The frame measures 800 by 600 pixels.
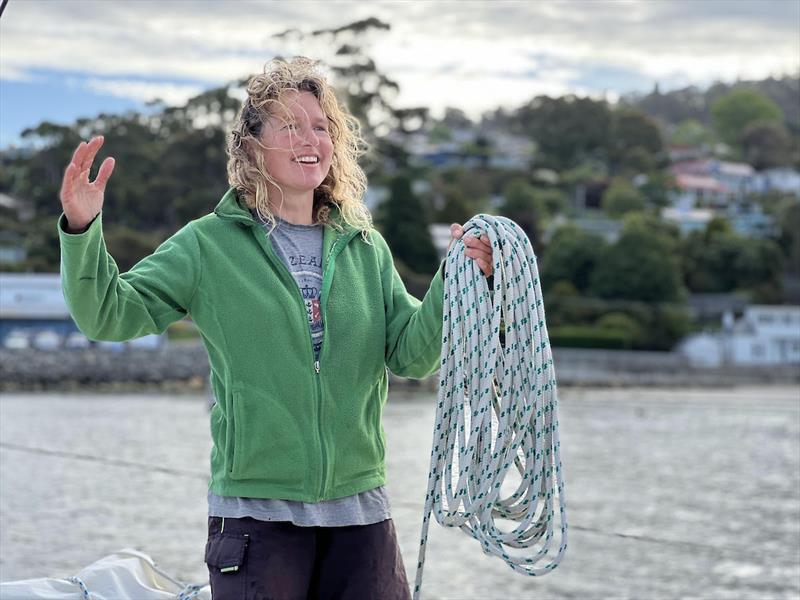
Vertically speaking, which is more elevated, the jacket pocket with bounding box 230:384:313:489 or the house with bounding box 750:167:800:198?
the house with bounding box 750:167:800:198

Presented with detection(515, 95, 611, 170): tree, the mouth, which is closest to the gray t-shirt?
the mouth

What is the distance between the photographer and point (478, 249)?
76.5 inches

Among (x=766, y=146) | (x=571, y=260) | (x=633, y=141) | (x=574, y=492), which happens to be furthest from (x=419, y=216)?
(x=766, y=146)

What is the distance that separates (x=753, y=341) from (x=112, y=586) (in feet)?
170

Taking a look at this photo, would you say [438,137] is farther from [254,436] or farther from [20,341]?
[254,436]

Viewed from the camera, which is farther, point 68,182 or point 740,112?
point 740,112

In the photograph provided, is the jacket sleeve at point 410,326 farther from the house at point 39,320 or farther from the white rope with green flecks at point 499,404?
A: the house at point 39,320

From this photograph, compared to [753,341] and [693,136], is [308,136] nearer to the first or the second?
[753,341]

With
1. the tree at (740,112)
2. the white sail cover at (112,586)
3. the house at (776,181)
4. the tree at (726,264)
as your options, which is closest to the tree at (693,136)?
the tree at (740,112)

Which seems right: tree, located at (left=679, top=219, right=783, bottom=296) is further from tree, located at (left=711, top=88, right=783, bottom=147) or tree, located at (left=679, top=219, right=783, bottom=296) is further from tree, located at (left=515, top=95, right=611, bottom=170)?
tree, located at (left=711, top=88, right=783, bottom=147)

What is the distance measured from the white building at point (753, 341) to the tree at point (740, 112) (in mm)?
48752

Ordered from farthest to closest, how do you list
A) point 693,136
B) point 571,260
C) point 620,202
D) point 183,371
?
point 693,136 → point 620,202 → point 571,260 → point 183,371

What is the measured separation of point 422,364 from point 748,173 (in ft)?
276

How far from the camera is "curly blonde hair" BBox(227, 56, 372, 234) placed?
1903 mm
